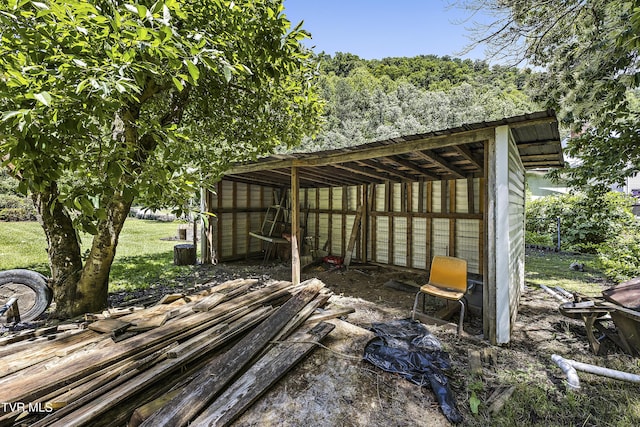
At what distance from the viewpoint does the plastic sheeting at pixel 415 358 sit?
2.24m

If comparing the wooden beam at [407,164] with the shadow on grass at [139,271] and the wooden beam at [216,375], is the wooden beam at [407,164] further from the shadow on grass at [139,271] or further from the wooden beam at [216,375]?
the shadow on grass at [139,271]

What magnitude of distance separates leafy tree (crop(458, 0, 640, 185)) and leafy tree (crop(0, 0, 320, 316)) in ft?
11.8

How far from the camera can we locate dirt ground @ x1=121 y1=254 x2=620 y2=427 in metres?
2.08

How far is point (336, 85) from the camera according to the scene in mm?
32031

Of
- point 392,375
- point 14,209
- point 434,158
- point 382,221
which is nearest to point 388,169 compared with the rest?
point 434,158

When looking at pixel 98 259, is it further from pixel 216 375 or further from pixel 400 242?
pixel 400 242

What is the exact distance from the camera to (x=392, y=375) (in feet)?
8.29

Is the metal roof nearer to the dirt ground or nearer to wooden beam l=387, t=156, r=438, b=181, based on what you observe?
wooden beam l=387, t=156, r=438, b=181

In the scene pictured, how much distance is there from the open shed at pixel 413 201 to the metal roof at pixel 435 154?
0.02m

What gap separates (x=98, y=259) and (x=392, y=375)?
158 inches

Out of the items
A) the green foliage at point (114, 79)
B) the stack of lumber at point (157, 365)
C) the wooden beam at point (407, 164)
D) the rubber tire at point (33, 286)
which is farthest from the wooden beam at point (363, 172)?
the rubber tire at point (33, 286)

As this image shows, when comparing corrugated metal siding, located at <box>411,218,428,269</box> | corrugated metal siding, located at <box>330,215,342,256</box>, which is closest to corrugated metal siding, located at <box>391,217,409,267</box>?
corrugated metal siding, located at <box>411,218,428,269</box>

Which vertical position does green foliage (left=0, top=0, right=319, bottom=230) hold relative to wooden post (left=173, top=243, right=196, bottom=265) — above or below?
above

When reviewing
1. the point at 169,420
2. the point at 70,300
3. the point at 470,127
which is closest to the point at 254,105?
the point at 470,127
